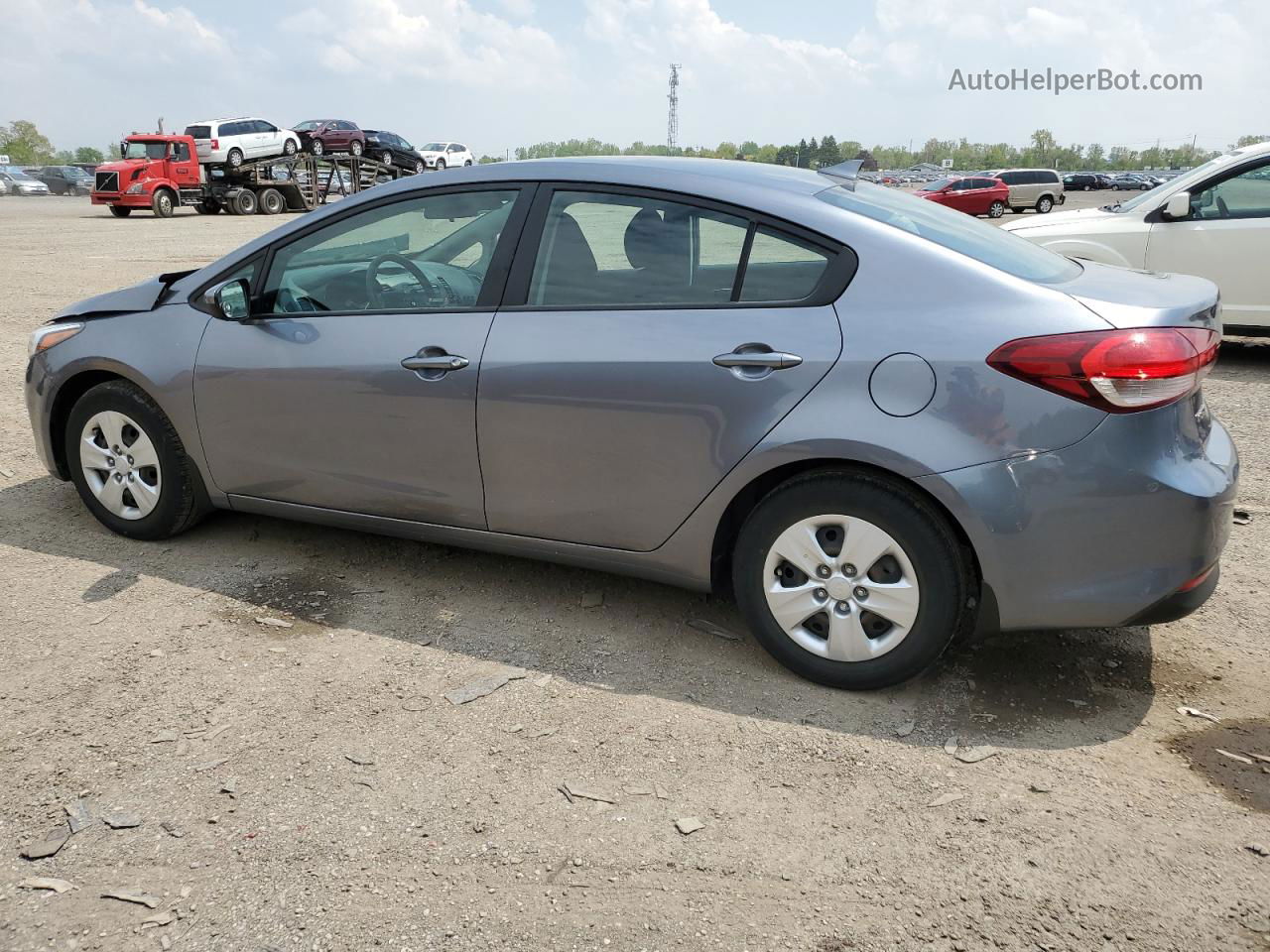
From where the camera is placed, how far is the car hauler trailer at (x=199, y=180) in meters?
30.8

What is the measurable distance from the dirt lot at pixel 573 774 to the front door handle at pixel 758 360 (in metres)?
1.04

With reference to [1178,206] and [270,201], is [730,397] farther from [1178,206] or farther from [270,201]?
[270,201]

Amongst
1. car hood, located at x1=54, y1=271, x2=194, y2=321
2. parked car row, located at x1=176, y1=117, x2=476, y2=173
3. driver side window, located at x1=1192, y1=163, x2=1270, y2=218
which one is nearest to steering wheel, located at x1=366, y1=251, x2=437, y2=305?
car hood, located at x1=54, y1=271, x2=194, y2=321

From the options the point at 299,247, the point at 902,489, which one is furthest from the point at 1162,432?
the point at 299,247

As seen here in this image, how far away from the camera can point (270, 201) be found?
3356 centimetres

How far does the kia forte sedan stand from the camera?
2.99 m

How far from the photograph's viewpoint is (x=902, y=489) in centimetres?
312

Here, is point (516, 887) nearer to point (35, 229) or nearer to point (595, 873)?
point (595, 873)

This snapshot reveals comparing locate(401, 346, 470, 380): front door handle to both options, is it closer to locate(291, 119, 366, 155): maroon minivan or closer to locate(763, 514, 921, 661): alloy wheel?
locate(763, 514, 921, 661): alloy wheel

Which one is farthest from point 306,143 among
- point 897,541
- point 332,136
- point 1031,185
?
point 897,541

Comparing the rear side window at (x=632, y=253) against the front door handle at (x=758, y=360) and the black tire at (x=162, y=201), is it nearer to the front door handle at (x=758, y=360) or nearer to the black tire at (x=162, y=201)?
the front door handle at (x=758, y=360)

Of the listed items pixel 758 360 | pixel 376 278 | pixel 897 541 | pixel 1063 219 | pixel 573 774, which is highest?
pixel 1063 219

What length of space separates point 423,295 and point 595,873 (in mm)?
2243

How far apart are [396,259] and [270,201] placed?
32340 millimetres
